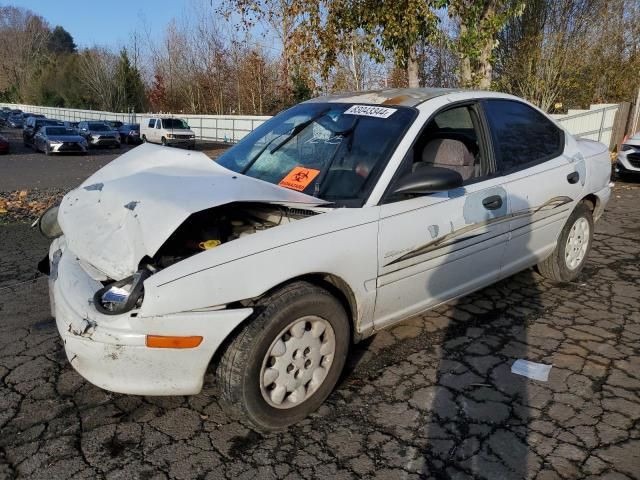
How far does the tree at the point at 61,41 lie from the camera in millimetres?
100062

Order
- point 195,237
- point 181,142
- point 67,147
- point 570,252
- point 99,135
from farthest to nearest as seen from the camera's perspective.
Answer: point 181,142, point 99,135, point 67,147, point 570,252, point 195,237

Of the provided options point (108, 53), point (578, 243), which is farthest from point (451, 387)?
point (108, 53)

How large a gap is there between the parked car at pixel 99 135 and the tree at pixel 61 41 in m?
83.8

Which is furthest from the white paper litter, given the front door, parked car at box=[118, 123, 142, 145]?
parked car at box=[118, 123, 142, 145]

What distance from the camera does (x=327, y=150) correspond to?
3.34m

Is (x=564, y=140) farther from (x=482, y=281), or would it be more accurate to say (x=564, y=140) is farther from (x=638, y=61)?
(x=638, y=61)

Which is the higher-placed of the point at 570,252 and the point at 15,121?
the point at 15,121

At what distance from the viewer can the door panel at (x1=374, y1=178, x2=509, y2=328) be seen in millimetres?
2949

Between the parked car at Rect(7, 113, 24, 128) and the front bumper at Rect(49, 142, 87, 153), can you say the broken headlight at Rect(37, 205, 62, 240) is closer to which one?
the front bumper at Rect(49, 142, 87, 153)

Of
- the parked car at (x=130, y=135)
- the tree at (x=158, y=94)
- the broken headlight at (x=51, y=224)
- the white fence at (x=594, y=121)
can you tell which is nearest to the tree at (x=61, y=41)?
the tree at (x=158, y=94)

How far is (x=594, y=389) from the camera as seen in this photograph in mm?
3059

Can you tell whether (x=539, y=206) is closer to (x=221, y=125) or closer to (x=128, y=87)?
(x=221, y=125)

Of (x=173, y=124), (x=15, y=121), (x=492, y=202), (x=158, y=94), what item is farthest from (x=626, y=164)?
(x=15, y=121)

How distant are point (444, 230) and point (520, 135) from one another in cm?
136
